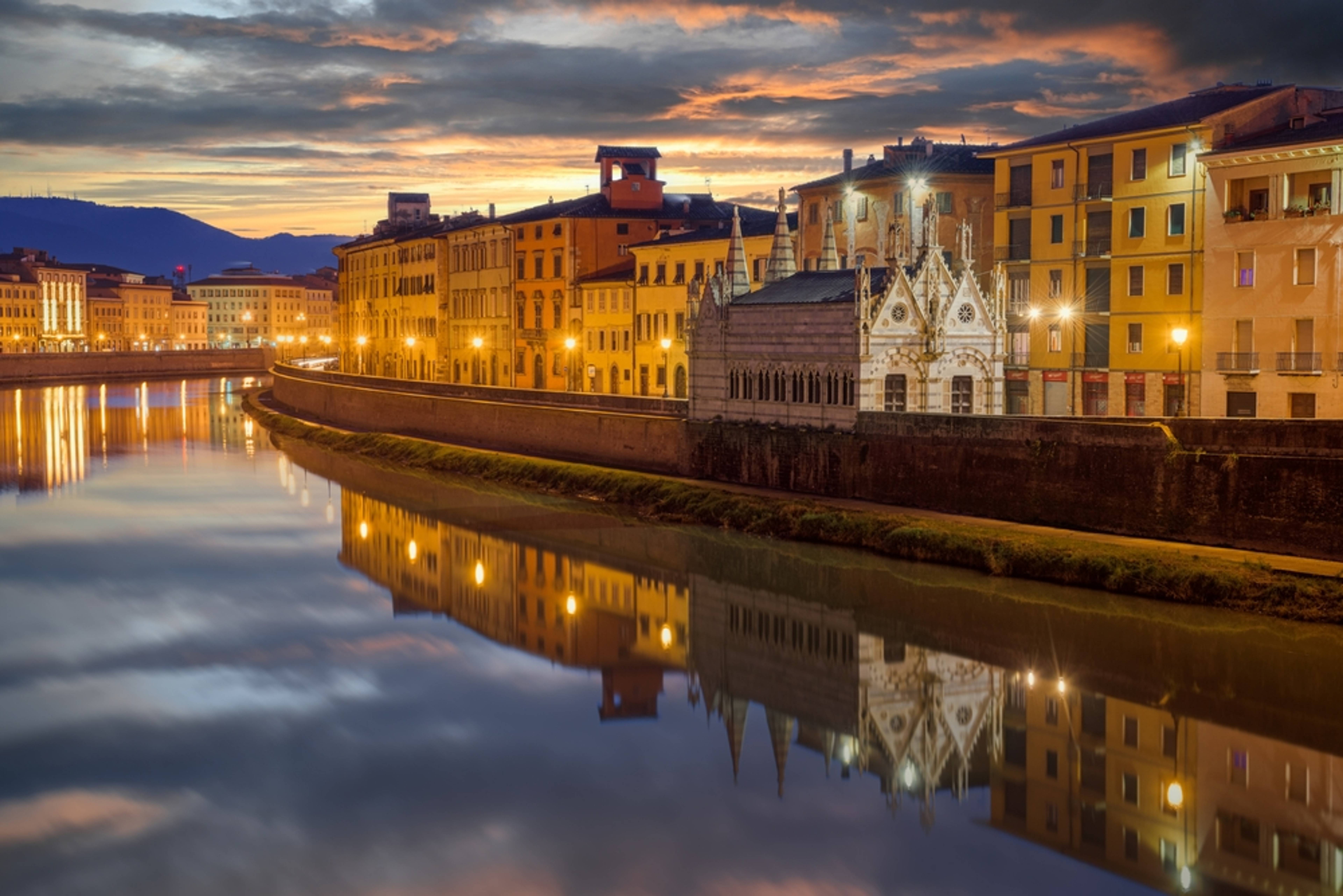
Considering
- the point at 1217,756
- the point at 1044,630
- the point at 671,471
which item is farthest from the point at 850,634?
the point at 671,471

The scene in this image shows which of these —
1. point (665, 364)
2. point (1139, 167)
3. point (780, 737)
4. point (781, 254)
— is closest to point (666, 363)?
point (665, 364)

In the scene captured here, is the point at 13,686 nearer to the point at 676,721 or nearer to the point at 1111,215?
the point at 676,721

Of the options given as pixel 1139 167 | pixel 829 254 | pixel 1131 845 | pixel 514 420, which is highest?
pixel 1139 167

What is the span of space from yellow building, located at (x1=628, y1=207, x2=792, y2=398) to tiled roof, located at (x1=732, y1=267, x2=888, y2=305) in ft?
45.4

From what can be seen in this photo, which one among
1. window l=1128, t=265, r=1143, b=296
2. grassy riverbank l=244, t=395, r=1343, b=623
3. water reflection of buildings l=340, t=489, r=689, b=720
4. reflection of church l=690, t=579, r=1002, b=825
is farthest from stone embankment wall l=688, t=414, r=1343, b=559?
window l=1128, t=265, r=1143, b=296

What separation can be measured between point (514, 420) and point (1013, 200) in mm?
19813

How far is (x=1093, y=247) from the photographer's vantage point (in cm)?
4744

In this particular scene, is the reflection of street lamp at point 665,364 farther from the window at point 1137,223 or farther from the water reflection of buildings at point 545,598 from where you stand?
the window at point 1137,223

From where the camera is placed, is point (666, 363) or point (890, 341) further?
point (666, 363)

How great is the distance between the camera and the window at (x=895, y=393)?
40875 millimetres

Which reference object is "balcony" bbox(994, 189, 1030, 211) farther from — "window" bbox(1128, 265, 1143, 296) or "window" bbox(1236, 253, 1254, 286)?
A: "window" bbox(1236, 253, 1254, 286)

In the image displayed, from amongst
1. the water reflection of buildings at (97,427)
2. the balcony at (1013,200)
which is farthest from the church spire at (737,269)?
the water reflection of buildings at (97,427)

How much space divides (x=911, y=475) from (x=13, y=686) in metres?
21.3

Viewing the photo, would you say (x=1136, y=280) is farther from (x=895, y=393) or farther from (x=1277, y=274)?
(x=895, y=393)
